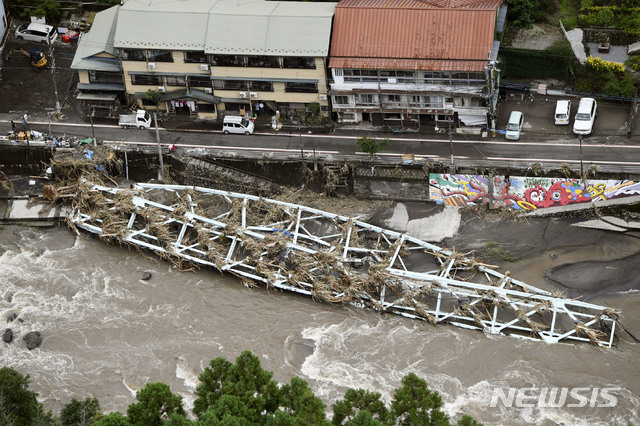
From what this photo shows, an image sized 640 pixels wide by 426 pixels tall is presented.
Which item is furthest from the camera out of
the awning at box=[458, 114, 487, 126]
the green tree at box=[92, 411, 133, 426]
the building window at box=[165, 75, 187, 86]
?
the building window at box=[165, 75, 187, 86]

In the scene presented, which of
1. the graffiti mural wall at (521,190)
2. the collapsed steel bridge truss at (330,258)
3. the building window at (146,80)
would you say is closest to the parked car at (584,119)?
the graffiti mural wall at (521,190)

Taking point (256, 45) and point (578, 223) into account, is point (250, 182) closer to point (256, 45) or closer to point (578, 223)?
point (256, 45)

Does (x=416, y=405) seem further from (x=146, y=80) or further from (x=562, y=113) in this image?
(x=146, y=80)

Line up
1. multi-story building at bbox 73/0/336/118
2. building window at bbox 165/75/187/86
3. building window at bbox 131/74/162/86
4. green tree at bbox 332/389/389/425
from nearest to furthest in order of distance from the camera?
green tree at bbox 332/389/389/425
multi-story building at bbox 73/0/336/118
building window at bbox 165/75/187/86
building window at bbox 131/74/162/86

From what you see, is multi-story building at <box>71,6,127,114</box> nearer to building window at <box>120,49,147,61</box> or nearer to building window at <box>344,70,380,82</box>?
building window at <box>120,49,147,61</box>

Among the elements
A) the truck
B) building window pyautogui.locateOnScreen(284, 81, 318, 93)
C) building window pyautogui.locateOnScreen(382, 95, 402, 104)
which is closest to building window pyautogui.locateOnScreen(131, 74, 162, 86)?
the truck

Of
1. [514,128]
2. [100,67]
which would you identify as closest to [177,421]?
[514,128]

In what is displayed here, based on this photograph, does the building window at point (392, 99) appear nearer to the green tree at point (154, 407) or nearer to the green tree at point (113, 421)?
the green tree at point (154, 407)
